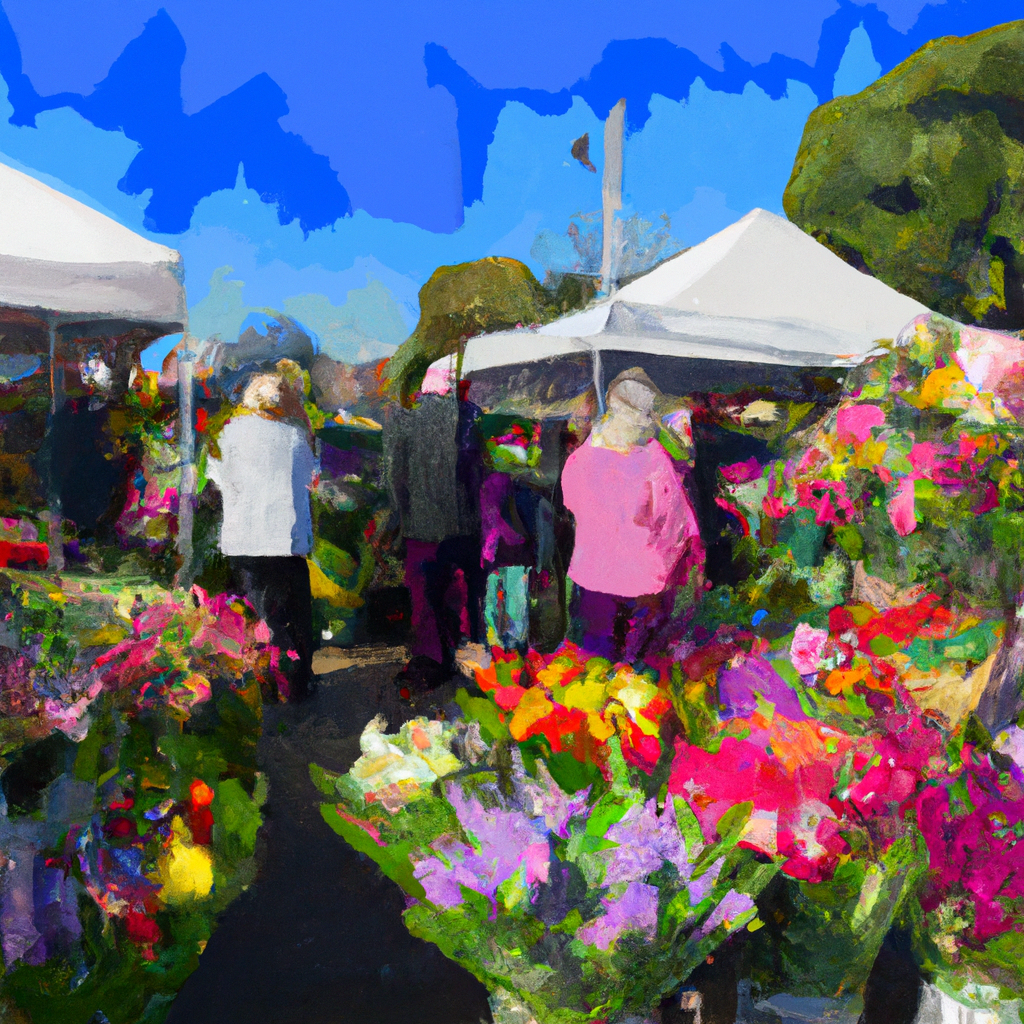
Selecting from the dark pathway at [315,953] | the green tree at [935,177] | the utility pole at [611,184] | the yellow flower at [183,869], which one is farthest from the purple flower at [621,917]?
the green tree at [935,177]

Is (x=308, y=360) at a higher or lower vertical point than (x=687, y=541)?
higher

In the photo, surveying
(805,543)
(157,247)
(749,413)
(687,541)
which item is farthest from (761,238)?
(157,247)

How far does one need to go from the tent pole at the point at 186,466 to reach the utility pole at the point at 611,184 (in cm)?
326

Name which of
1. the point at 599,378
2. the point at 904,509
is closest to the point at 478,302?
the point at 599,378

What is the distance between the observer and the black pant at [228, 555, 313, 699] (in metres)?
4.21

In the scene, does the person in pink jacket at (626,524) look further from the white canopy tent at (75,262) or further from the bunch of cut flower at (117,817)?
the white canopy tent at (75,262)

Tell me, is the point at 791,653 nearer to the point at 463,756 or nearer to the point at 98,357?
the point at 463,756

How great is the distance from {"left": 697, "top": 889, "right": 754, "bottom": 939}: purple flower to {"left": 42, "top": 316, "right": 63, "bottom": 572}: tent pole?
10.0 feet

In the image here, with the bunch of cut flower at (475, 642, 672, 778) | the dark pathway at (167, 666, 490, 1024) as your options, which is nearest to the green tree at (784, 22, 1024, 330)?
the dark pathway at (167, 666, 490, 1024)

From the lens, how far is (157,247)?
4.29 m

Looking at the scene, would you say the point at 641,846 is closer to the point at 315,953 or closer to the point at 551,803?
the point at 551,803

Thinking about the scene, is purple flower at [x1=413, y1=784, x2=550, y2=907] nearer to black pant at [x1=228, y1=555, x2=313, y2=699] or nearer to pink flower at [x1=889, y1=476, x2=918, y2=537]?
pink flower at [x1=889, y1=476, x2=918, y2=537]

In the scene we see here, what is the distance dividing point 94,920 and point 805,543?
2.08m

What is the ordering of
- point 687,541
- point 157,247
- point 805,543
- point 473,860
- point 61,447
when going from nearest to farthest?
point 473,860
point 805,543
point 687,541
point 157,247
point 61,447
